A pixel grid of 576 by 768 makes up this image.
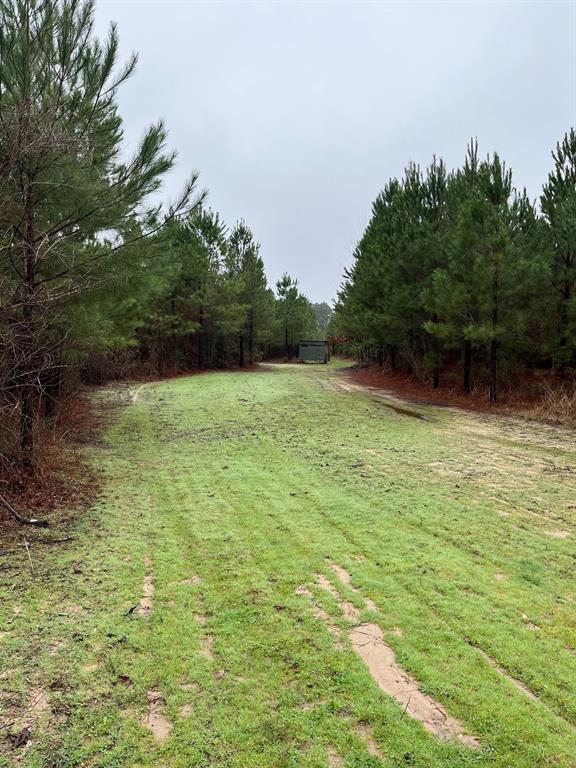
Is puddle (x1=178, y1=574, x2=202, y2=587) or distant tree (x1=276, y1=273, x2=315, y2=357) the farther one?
distant tree (x1=276, y1=273, x2=315, y2=357)

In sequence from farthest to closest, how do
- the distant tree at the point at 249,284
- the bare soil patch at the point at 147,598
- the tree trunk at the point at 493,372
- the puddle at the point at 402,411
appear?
the distant tree at the point at 249,284
the tree trunk at the point at 493,372
the puddle at the point at 402,411
the bare soil patch at the point at 147,598

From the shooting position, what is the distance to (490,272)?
40.9ft

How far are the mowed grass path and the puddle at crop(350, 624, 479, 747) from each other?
5 cm

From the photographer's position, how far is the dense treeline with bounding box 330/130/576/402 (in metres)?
12.4

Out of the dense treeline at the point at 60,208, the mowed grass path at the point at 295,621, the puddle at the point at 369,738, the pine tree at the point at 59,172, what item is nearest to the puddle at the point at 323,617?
the mowed grass path at the point at 295,621

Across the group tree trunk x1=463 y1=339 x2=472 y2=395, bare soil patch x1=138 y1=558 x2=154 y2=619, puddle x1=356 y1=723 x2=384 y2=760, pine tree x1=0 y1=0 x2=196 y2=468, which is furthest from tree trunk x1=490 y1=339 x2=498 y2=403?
puddle x1=356 y1=723 x2=384 y2=760

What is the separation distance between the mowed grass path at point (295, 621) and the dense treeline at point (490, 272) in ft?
24.9

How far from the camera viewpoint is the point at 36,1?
579 cm

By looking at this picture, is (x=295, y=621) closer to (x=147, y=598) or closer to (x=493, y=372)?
(x=147, y=598)

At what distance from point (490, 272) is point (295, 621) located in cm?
1178

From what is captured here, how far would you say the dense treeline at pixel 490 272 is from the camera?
1245 centimetres

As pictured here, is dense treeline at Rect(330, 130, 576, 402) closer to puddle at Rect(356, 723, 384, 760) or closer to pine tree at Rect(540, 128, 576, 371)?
pine tree at Rect(540, 128, 576, 371)

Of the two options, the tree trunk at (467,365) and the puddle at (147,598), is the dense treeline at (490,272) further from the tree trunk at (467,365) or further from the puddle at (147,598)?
the puddle at (147,598)

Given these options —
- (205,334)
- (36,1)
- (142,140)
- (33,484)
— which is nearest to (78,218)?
(142,140)
